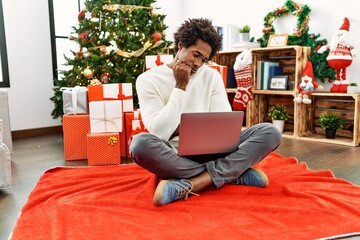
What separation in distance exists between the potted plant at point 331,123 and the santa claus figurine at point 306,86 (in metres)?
0.20

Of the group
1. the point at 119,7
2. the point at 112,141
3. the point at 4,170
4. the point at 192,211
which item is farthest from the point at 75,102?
the point at 192,211

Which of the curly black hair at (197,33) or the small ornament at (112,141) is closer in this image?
the curly black hair at (197,33)

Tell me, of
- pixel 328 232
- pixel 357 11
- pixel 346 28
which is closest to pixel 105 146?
pixel 328 232

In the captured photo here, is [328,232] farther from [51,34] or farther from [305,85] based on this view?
[51,34]

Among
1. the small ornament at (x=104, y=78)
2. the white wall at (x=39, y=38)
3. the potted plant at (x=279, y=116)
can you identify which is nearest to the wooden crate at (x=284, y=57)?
the white wall at (x=39, y=38)

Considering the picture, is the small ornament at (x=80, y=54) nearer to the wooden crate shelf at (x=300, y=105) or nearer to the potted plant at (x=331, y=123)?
the wooden crate shelf at (x=300, y=105)

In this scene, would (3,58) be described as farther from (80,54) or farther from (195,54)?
(195,54)

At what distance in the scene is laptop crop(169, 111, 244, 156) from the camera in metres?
1.29

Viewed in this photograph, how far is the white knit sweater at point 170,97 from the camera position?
1402 millimetres

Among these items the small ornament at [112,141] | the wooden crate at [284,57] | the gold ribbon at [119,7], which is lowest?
the small ornament at [112,141]

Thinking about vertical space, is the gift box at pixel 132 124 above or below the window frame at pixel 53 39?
below

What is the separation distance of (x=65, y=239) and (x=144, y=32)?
213 cm

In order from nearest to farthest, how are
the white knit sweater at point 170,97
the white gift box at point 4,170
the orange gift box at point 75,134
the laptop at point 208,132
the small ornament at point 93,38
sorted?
the laptop at point 208,132, the white knit sweater at point 170,97, the white gift box at point 4,170, the orange gift box at point 75,134, the small ornament at point 93,38

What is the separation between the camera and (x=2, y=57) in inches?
119
